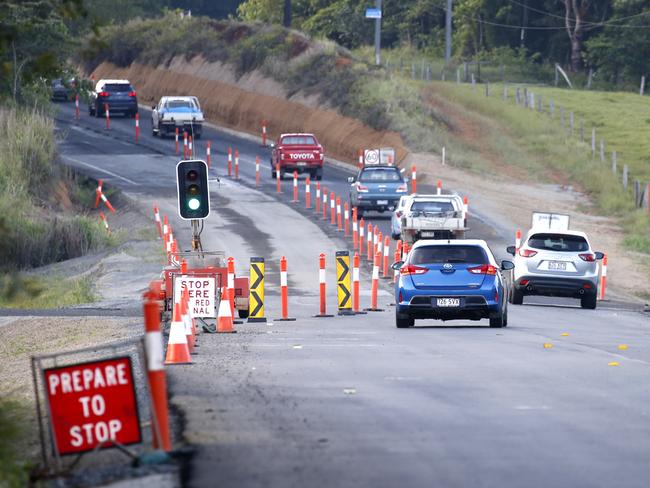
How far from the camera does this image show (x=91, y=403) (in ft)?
36.0

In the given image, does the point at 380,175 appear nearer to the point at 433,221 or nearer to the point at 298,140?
the point at 433,221

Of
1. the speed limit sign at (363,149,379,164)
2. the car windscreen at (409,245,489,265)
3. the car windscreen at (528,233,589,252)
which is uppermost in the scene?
the car windscreen at (409,245,489,265)

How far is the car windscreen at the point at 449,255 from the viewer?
23.7 metres

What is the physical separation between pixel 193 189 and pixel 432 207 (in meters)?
17.2

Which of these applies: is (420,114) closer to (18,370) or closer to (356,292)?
(356,292)

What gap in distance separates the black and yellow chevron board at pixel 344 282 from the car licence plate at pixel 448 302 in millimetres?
4062

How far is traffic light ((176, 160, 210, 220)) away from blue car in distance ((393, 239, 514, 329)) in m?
3.46

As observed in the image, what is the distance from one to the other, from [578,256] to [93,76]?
65480mm

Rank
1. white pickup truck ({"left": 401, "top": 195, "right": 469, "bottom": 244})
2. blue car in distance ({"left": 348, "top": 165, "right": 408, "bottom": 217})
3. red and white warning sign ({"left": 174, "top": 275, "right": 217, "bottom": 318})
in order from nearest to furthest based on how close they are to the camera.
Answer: red and white warning sign ({"left": 174, "top": 275, "right": 217, "bottom": 318})
white pickup truck ({"left": 401, "top": 195, "right": 469, "bottom": 244})
blue car in distance ({"left": 348, "top": 165, "right": 408, "bottom": 217})

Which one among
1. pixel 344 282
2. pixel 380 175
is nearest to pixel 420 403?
pixel 344 282

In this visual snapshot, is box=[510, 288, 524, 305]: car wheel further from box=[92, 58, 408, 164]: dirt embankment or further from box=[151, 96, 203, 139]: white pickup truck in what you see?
box=[151, 96, 203, 139]: white pickup truck

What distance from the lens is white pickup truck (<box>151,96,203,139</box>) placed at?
67312 mm

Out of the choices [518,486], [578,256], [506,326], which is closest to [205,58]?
[578,256]

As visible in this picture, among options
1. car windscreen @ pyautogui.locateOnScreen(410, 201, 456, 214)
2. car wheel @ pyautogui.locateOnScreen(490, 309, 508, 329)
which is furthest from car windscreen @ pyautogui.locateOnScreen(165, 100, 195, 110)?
car wheel @ pyautogui.locateOnScreen(490, 309, 508, 329)
